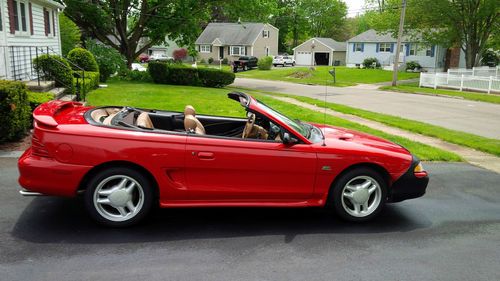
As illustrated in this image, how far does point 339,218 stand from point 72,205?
3.07 meters

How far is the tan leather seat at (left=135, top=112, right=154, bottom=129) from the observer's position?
5146 mm

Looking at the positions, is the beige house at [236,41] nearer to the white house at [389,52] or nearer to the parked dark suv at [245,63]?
the parked dark suv at [245,63]

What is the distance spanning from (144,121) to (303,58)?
67246mm

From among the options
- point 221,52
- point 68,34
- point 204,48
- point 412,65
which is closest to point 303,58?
point 221,52

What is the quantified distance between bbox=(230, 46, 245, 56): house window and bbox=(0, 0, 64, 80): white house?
52.0 m

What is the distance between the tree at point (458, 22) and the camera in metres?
34.8

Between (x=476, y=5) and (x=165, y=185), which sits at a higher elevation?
(x=476, y=5)

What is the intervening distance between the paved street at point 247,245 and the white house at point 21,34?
10541 mm

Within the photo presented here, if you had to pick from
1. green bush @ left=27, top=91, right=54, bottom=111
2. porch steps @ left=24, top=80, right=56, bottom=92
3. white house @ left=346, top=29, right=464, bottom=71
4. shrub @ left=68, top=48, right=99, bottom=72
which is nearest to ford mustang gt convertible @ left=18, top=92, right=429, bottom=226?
A: green bush @ left=27, top=91, right=54, bottom=111

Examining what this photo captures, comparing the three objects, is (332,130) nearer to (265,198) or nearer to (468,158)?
(265,198)

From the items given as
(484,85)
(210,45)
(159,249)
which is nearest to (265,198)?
(159,249)

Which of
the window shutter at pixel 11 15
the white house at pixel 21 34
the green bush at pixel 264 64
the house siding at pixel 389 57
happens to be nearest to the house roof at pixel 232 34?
the green bush at pixel 264 64

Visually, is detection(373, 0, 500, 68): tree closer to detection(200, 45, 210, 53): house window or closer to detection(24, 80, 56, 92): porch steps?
detection(24, 80, 56, 92): porch steps

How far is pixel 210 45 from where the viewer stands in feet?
247
